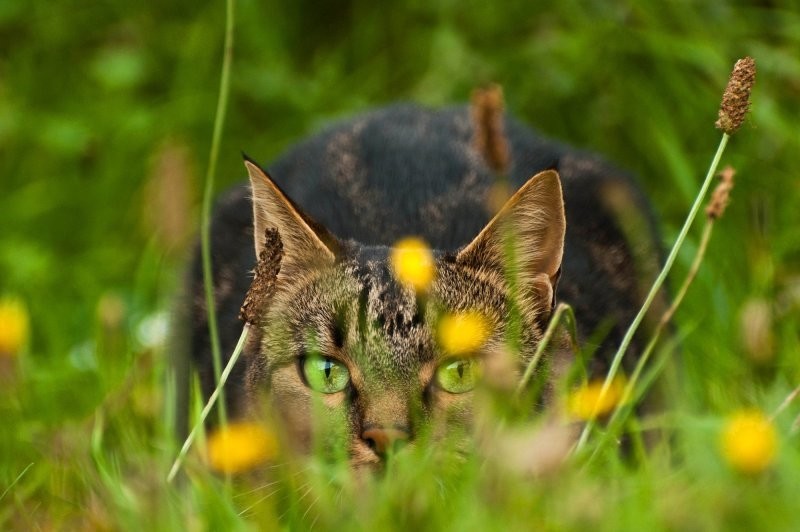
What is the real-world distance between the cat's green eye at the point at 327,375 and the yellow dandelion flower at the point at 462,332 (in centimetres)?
19

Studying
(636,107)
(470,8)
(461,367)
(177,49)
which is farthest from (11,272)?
(461,367)

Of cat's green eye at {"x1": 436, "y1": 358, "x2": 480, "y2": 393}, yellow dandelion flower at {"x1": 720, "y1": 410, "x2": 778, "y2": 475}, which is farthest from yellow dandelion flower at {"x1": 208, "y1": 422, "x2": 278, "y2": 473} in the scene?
yellow dandelion flower at {"x1": 720, "y1": 410, "x2": 778, "y2": 475}

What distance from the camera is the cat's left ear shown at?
2158mm

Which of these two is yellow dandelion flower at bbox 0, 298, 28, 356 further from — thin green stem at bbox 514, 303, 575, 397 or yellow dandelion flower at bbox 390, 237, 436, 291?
thin green stem at bbox 514, 303, 575, 397

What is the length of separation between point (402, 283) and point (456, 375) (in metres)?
0.19

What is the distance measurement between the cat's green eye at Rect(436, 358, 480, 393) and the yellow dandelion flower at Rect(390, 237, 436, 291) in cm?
14

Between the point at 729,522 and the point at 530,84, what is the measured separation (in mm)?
2632

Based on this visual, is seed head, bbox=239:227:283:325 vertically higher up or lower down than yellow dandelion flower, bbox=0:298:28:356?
higher up

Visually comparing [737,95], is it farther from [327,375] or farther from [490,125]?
[327,375]

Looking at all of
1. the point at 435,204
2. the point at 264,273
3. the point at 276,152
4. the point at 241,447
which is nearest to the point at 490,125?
the point at 264,273

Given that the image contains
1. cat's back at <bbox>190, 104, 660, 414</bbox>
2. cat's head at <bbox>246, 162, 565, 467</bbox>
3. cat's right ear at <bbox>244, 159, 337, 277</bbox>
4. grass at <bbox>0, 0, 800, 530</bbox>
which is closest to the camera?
grass at <bbox>0, 0, 800, 530</bbox>

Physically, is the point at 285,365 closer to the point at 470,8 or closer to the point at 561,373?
the point at 561,373

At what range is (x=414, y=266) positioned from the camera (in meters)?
2.13

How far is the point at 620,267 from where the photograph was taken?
3.04 meters
